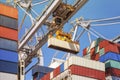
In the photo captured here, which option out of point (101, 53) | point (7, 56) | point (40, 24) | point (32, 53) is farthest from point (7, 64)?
point (101, 53)

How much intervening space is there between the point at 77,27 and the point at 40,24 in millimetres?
16434

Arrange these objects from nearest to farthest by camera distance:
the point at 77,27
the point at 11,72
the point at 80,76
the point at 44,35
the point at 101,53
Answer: the point at 11,72, the point at 80,76, the point at 44,35, the point at 101,53, the point at 77,27

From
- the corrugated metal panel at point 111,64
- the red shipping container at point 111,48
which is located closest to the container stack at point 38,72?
the red shipping container at point 111,48

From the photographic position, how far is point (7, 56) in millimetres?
Answer: 37750

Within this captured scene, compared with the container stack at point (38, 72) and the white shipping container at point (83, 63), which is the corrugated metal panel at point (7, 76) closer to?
the white shipping container at point (83, 63)

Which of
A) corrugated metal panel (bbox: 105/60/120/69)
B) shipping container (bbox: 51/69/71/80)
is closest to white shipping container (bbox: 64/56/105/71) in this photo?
shipping container (bbox: 51/69/71/80)

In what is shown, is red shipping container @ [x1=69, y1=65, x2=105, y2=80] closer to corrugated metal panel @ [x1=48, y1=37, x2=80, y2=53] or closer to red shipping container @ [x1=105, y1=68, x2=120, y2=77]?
corrugated metal panel @ [x1=48, y1=37, x2=80, y2=53]

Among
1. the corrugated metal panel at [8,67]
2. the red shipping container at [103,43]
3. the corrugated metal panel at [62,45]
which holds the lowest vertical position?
the corrugated metal panel at [8,67]

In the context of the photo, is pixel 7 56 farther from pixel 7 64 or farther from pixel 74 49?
pixel 74 49

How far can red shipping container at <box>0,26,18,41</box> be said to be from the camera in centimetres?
3959

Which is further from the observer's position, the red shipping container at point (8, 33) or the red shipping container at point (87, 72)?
the red shipping container at point (87, 72)

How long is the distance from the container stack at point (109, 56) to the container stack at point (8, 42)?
15.4 metres

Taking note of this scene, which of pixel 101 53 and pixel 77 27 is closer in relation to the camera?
pixel 101 53

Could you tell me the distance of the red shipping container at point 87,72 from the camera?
4372 cm
